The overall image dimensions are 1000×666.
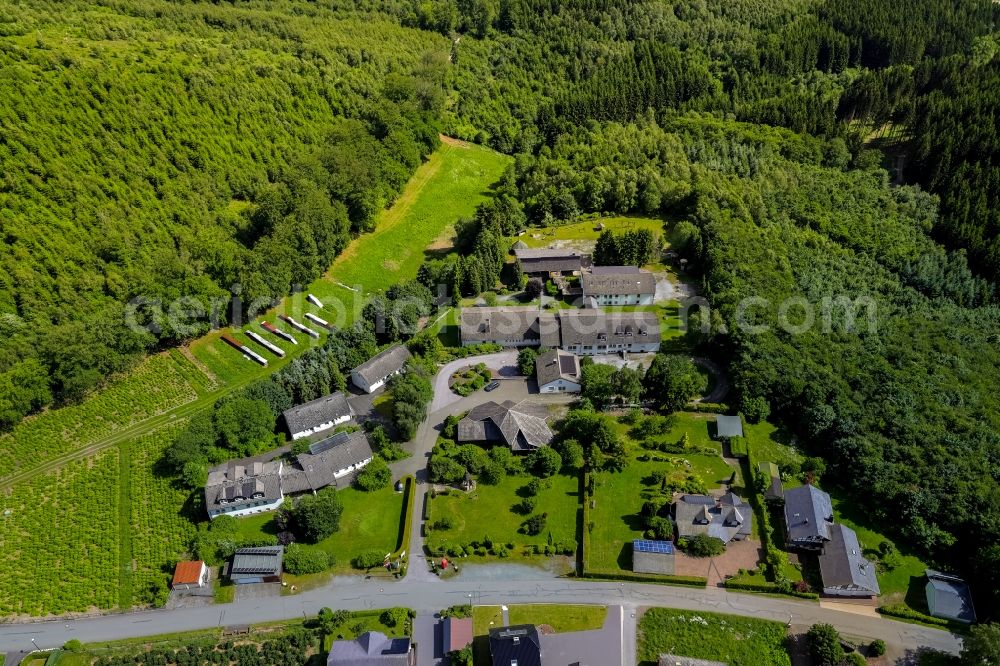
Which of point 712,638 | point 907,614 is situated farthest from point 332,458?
point 907,614

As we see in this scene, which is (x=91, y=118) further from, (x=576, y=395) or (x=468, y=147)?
(x=576, y=395)

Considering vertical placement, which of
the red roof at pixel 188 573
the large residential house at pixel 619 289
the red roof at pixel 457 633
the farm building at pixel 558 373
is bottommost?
the red roof at pixel 457 633

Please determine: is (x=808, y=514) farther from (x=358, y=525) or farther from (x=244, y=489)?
(x=244, y=489)

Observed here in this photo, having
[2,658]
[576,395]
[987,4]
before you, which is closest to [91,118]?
[2,658]

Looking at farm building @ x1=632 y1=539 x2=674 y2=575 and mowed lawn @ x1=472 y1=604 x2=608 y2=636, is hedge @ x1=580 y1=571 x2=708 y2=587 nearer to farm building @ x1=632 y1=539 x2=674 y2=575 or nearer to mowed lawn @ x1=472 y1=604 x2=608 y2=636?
farm building @ x1=632 y1=539 x2=674 y2=575

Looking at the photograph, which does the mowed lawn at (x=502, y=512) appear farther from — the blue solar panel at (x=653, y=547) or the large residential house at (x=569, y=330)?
the large residential house at (x=569, y=330)

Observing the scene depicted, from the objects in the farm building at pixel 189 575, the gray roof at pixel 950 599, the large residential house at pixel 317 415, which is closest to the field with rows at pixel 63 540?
the farm building at pixel 189 575

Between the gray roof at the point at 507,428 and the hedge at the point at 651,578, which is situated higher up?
the gray roof at the point at 507,428

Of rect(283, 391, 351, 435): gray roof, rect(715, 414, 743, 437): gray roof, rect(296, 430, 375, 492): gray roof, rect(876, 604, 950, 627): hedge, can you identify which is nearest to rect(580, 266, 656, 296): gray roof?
rect(715, 414, 743, 437): gray roof
